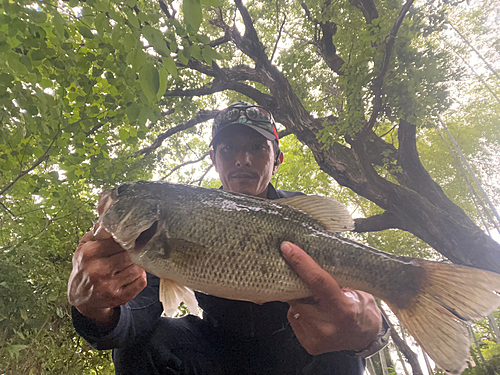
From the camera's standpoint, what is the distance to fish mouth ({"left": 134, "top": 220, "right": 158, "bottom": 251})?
1360 mm

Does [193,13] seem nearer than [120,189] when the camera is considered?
Yes

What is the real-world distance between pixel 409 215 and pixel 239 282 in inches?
220

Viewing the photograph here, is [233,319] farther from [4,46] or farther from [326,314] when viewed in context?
[4,46]

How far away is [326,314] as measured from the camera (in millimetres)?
1454

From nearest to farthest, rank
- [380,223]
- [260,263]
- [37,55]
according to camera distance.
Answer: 1. [260,263]
2. [37,55]
3. [380,223]

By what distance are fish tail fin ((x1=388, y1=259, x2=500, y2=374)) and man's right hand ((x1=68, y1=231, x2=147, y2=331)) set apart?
5.03 feet

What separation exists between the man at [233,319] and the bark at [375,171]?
3.57m

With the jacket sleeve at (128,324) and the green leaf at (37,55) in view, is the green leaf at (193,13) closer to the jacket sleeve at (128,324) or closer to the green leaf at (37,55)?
the jacket sleeve at (128,324)

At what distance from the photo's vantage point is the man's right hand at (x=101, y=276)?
1312mm

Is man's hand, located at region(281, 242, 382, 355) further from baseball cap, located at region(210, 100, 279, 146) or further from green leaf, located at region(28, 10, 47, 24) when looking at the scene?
green leaf, located at region(28, 10, 47, 24)

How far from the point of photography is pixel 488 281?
1233 millimetres

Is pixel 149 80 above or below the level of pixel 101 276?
above

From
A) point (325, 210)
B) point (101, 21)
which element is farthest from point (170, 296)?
point (101, 21)

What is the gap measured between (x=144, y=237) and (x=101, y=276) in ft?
0.95
